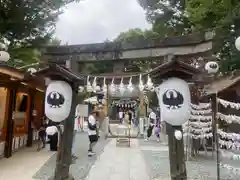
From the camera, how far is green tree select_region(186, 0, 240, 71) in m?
10.1

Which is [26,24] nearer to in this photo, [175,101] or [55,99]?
[55,99]

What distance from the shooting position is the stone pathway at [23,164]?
728 centimetres

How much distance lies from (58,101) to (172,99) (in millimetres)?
2623

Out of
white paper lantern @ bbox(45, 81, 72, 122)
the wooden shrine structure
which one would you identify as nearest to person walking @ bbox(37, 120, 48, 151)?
the wooden shrine structure

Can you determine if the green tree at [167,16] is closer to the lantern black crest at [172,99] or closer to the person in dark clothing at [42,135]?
the person in dark clothing at [42,135]

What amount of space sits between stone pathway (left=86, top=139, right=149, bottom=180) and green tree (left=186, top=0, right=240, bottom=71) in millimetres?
5531

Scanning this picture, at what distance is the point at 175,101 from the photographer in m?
5.62

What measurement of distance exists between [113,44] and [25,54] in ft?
19.9

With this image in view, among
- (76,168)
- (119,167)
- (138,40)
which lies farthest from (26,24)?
(119,167)

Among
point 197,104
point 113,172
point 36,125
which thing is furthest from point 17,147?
point 197,104

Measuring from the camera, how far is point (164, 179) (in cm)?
720

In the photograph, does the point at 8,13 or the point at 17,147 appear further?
the point at 8,13

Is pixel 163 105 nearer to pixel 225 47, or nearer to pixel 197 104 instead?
pixel 197 104

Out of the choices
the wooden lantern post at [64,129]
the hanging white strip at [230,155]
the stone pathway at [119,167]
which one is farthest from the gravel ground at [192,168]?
the wooden lantern post at [64,129]
